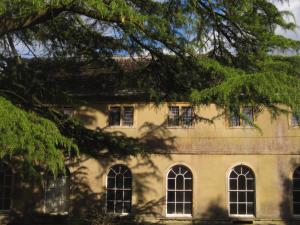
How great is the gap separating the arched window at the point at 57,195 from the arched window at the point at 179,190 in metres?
4.27

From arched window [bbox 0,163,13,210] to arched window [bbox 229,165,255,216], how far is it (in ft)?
30.0

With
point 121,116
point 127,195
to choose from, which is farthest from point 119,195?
point 121,116

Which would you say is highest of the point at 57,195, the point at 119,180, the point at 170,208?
the point at 119,180

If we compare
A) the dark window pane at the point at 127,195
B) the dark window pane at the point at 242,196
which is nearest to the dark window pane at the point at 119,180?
the dark window pane at the point at 127,195

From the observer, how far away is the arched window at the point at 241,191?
2097 cm

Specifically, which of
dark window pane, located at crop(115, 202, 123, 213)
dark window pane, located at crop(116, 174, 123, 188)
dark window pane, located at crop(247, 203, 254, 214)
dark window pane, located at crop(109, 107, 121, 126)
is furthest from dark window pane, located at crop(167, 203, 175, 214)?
dark window pane, located at crop(109, 107, 121, 126)

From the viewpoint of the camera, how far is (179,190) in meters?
21.2

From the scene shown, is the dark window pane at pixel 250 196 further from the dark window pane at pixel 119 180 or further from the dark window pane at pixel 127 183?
the dark window pane at pixel 119 180

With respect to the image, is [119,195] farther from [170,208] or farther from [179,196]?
[179,196]

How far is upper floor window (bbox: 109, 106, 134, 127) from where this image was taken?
71.4ft

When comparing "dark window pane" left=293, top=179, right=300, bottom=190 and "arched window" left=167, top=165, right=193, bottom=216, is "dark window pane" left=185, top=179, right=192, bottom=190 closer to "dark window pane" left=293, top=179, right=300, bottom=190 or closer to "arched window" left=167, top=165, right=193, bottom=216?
"arched window" left=167, top=165, right=193, bottom=216

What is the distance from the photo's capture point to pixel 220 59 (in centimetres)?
910

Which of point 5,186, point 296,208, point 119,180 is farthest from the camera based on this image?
point 5,186

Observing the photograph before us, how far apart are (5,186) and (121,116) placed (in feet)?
18.8
